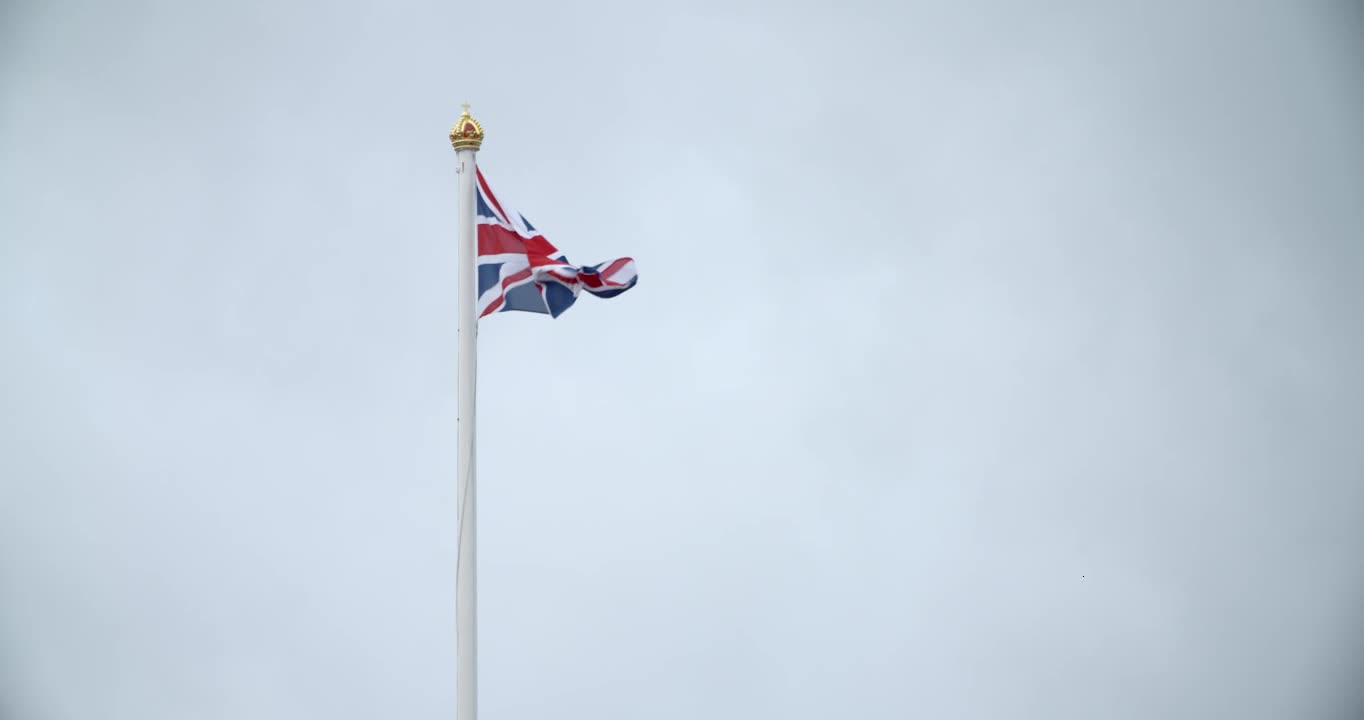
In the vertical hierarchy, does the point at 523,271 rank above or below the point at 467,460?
Result: above

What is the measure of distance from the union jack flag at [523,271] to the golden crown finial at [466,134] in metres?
0.45

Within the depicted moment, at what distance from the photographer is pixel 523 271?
19.0m

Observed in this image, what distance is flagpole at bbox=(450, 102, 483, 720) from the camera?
18156 mm

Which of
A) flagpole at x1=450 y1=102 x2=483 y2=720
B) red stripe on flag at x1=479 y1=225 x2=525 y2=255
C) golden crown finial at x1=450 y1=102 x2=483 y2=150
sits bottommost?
flagpole at x1=450 y1=102 x2=483 y2=720

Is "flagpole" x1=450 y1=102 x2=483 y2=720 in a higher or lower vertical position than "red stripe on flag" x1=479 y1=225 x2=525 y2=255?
lower

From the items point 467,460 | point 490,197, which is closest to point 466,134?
point 490,197

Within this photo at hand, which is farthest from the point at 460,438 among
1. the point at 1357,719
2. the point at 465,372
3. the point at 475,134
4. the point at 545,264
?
the point at 1357,719

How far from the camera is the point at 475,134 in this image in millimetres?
18594

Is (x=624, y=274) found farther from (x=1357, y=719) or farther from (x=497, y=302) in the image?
(x=1357, y=719)

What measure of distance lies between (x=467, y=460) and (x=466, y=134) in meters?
4.41

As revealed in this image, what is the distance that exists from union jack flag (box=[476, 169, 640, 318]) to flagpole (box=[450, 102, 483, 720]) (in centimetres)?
30

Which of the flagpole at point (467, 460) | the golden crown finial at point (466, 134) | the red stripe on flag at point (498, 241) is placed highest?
the golden crown finial at point (466, 134)

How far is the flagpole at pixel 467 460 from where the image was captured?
18.2 meters

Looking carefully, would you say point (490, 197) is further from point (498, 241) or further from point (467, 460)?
point (467, 460)
